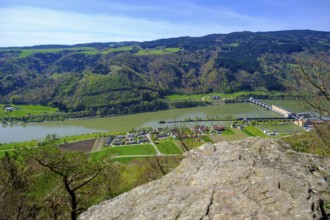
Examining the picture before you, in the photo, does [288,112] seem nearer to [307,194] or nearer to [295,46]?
[307,194]

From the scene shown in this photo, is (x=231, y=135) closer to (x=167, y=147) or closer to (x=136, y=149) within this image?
(x=167, y=147)

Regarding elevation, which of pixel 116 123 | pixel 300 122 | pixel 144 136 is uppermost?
pixel 300 122

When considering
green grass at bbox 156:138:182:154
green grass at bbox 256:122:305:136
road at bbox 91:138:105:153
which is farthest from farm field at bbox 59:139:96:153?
green grass at bbox 256:122:305:136

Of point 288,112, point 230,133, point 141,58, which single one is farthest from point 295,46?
point 230,133

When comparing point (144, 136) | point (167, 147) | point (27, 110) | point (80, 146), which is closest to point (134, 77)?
point (27, 110)

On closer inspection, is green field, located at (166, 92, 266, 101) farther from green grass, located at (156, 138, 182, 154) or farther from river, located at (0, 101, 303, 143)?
green grass, located at (156, 138, 182, 154)
